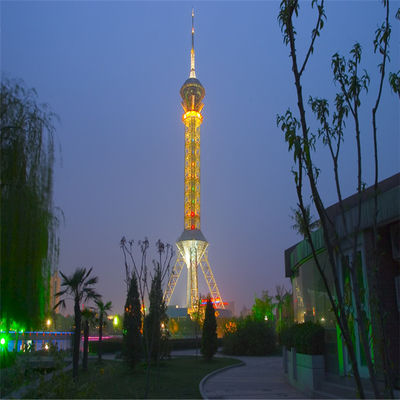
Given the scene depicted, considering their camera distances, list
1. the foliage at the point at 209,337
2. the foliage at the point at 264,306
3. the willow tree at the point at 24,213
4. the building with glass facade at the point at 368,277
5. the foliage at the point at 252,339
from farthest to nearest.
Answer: the foliage at the point at 264,306, the foliage at the point at 252,339, the foliage at the point at 209,337, the building with glass facade at the point at 368,277, the willow tree at the point at 24,213

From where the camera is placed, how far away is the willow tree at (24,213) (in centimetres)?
702

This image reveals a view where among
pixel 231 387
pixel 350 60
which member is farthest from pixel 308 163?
pixel 231 387

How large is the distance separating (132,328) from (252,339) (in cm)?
1415

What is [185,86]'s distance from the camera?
65188 mm

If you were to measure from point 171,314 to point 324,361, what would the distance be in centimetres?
4753

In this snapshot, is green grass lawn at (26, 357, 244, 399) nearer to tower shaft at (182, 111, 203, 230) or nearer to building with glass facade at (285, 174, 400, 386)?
building with glass facade at (285, 174, 400, 386)

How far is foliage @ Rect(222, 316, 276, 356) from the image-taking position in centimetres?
3058

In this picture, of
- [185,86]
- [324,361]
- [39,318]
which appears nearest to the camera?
[39,318]

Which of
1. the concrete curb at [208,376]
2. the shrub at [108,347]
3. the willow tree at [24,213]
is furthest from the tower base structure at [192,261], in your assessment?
the willow tree at [24,213]

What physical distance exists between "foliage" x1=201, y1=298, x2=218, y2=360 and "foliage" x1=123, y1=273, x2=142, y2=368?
576cm

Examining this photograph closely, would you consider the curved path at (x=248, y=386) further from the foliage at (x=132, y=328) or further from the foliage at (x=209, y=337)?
the foliage at (x=209, y=337)

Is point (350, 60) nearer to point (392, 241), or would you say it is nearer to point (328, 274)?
point (392, 241)

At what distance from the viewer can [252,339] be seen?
3069cm

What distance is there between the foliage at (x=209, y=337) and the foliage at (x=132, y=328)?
5760 mm
